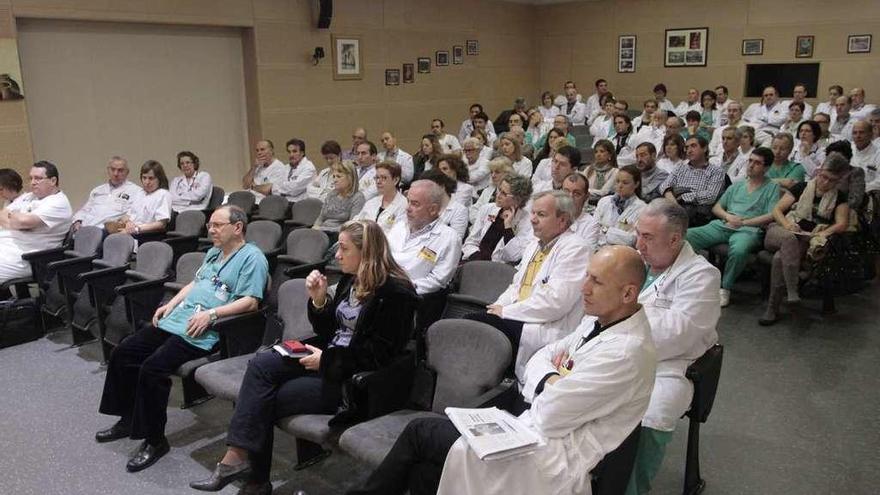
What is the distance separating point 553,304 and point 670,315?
580 mm

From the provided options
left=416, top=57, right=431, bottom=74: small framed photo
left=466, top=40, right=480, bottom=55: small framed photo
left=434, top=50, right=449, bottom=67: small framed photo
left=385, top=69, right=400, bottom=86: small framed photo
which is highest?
left=466, top=40, right=480, bottom=55: small framed photo

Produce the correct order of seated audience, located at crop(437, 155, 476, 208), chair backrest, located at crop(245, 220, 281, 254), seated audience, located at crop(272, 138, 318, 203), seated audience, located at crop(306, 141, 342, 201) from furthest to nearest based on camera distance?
1. seated audience, located at crop(272, 138, 318, 203)
2. seated audience, located at crop(306, 141, 342, 201)
3. seated audience, located at crop(437, 155, 476, 208)
4. chair backrest, located at crop(245, 220, 281, 254)

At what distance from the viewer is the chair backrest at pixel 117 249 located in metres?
4.54

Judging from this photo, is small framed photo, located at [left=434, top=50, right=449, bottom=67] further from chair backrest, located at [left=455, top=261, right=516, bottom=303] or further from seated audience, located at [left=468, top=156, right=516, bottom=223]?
chair backrest, located at [left=455, top=261, right=516, bottom=303]

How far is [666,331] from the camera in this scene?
8.25 feet

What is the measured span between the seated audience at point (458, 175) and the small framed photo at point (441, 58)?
563 cm

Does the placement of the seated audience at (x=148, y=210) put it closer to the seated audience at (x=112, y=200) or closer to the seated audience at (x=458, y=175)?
the seated audience at (x=112, y=200)

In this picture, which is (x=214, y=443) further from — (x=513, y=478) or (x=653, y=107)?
(x=653, y=107)

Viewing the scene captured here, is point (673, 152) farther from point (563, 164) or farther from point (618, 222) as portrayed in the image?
point (618, 222)

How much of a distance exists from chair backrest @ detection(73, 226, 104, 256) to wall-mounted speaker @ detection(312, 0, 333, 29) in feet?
16.7

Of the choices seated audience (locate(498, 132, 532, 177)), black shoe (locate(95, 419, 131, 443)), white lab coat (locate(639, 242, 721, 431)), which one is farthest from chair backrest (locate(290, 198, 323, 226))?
white lab coat (locate(639, 242, 721, 431))

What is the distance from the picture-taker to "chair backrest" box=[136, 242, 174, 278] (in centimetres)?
425

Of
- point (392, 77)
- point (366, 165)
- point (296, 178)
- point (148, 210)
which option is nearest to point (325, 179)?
point (296, 178)

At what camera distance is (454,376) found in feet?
8.87
